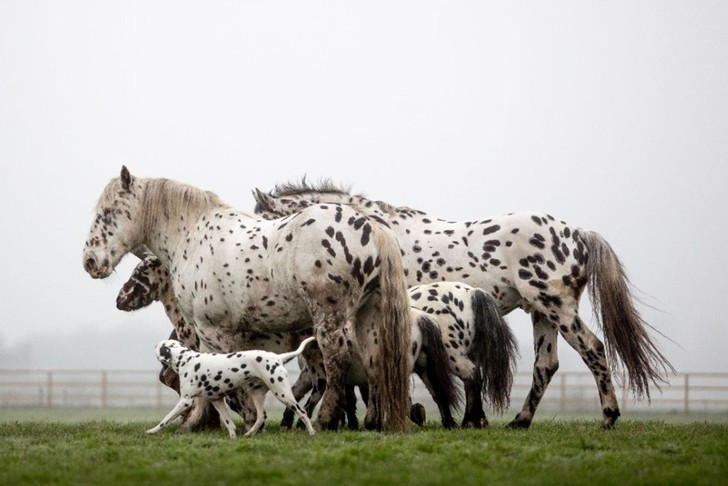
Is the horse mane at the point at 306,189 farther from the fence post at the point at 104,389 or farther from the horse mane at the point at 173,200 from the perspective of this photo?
the fence post at the point at 104,389

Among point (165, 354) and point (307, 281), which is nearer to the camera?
point (307, 281)

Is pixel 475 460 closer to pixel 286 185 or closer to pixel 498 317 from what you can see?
pixel 498 317

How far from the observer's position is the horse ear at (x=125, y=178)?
11.4 metres

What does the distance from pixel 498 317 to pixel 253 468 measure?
15.7 feet

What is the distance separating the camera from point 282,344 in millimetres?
11359

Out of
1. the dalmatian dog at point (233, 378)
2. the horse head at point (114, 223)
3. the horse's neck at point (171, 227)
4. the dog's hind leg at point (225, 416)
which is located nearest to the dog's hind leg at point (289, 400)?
the dalmatian dog at point (233, 378)

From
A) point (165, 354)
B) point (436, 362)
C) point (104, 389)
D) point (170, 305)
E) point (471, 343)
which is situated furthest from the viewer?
point (104, 389)

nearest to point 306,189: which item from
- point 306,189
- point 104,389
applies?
point 306,189

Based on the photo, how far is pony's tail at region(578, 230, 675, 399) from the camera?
36.6 feet

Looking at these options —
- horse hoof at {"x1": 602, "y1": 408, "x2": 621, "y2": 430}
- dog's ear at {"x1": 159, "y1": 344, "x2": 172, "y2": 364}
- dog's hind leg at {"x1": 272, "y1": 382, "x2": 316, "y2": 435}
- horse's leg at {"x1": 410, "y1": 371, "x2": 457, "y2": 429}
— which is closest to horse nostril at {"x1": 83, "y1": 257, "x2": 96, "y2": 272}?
dog's ear at {"x1": 159, "y1": 344, "x2": 172, "y2": 364}

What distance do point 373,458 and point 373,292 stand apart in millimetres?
2899

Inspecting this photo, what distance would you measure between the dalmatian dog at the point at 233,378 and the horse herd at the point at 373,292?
51 centimetres

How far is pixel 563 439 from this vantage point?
898cm

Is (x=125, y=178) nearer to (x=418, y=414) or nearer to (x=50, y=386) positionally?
(x=418, y=414)
